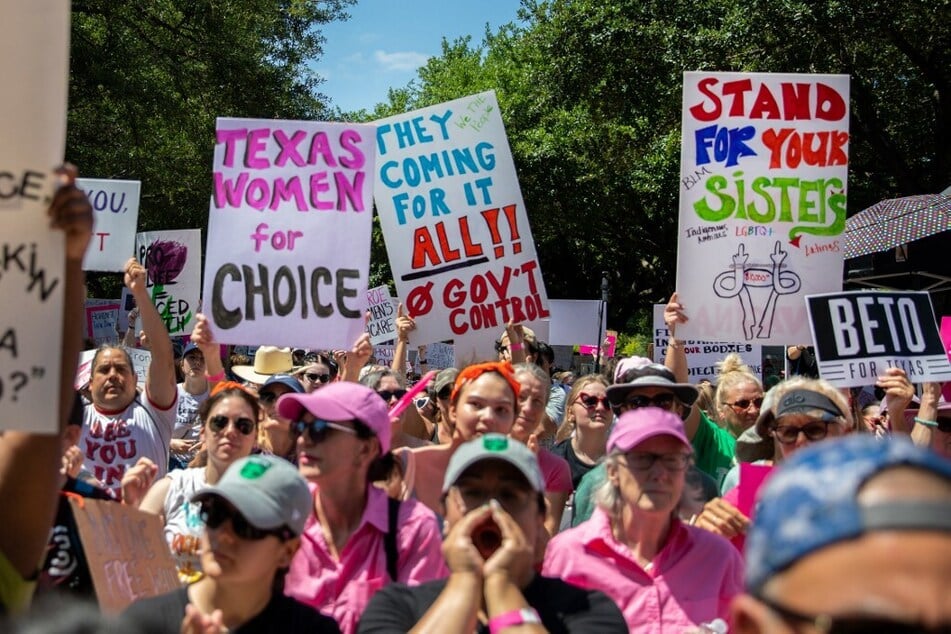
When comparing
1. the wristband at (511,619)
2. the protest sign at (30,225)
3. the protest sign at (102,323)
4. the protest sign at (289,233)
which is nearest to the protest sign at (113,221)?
the protest sign at (289,233)

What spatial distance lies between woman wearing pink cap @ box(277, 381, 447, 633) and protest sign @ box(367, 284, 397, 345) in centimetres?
910

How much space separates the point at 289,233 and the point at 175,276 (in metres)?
5.81

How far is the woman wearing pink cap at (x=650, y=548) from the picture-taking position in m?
3.32

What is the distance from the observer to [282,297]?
5566 mm

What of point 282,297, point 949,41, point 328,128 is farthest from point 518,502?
point 949,41

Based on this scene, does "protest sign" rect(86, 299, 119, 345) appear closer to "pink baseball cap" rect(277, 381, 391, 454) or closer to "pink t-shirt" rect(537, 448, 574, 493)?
"pink t-shirt" rect(537, 448, 574, 493)

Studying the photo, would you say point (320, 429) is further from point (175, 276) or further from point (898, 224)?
point (898, 224)

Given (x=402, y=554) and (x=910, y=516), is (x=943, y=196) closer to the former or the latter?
(x=402, y=554)

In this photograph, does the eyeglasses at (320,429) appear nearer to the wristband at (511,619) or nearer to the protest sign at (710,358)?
the wristband at (511,619)

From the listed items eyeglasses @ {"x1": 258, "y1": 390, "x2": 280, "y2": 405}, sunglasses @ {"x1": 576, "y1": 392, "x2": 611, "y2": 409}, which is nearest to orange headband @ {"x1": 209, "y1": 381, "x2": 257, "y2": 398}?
eyeglasses @ {"x1": 258, "y1": 390, "x2": 280, "y2": 405}

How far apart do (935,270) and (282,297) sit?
31.6ft

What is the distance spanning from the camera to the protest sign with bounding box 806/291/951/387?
561 centimetres

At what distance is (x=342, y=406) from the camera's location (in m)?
3.57

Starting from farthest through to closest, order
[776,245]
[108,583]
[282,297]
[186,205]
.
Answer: [186,205]
[776,245]
[282,297]
[108,583]
